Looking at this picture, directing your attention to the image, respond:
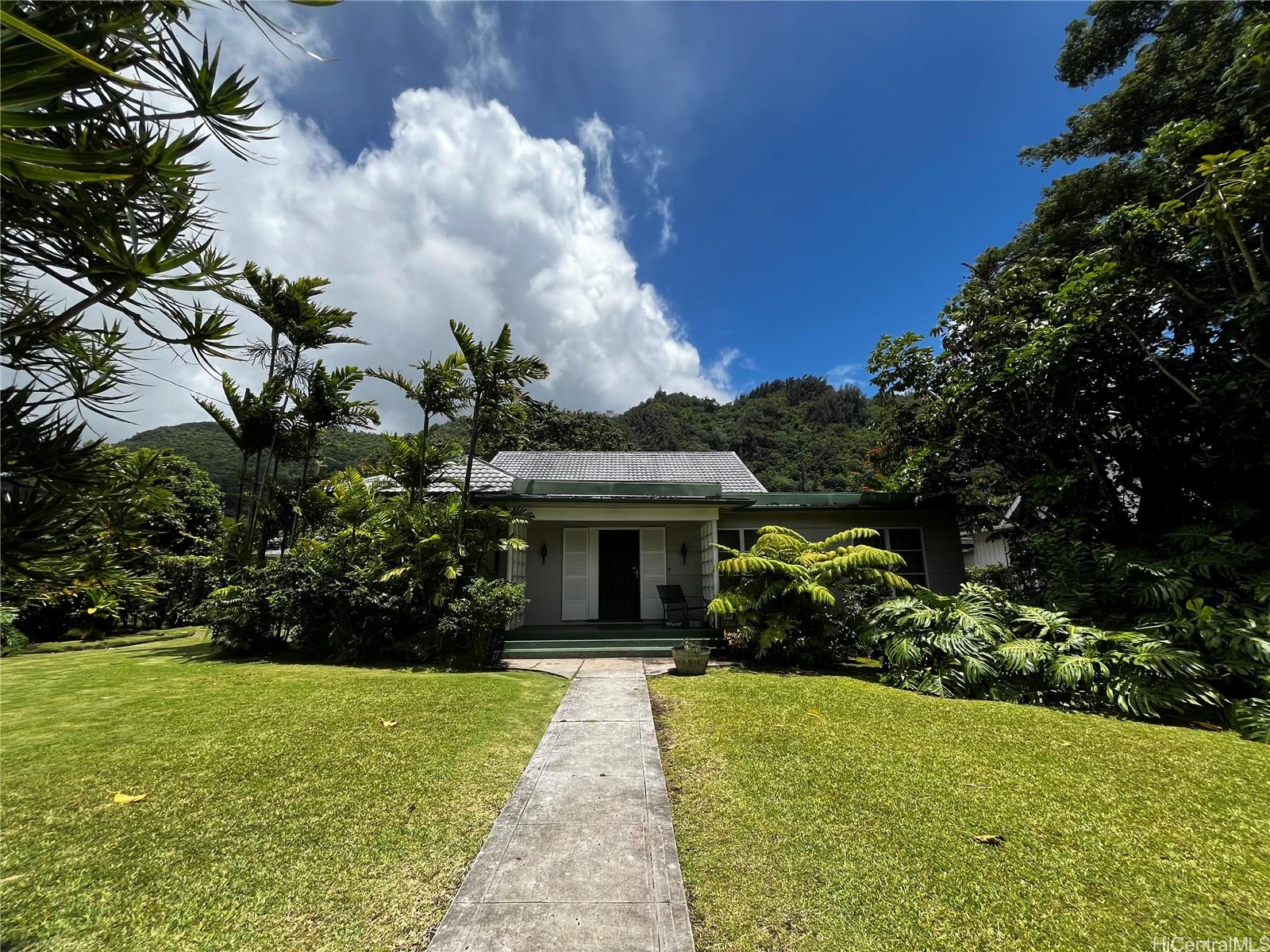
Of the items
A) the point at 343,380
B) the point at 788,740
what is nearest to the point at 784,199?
the point at 343,380

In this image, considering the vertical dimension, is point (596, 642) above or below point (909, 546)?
below

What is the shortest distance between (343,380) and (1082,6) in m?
18.1

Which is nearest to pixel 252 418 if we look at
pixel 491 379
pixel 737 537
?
pixel 491 379

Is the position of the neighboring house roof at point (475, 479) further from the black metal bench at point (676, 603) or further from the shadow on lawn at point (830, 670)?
the shadow on lawn at point (830, 670)

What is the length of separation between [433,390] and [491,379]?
1426 mm

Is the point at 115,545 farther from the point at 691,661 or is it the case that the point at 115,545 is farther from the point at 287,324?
the point at 287,324

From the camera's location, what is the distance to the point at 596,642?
910cm

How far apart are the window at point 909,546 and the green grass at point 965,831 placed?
684 centimetres

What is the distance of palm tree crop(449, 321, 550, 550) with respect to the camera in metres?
8.55

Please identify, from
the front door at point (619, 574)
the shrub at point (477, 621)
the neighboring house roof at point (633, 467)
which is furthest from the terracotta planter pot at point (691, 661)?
the neighboring house roof at point (633, 467)

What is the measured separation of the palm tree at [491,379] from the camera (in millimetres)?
8547

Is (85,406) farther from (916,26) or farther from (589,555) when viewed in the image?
(916,26)

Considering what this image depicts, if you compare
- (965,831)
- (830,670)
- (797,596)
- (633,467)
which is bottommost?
(965,831)

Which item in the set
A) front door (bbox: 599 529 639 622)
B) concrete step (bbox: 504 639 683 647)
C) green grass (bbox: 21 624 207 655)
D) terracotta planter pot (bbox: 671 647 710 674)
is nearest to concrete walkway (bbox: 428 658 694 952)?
terracotta planter pot (bbox: 671 647 710 674)
